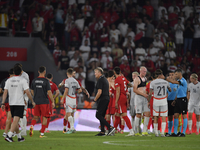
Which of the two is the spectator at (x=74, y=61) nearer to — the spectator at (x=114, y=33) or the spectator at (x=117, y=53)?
the spectator at (x=117, y=53)

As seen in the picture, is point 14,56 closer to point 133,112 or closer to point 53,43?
point 53,43

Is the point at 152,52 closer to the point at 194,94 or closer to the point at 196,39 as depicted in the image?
the point at 196,39

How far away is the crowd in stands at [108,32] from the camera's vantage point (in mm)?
20328

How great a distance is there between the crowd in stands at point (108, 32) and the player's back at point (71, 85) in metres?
5.10

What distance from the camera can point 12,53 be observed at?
21.1 m

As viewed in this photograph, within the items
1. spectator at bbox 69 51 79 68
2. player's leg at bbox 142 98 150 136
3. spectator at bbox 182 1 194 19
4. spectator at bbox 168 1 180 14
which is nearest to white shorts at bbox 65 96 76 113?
player's leg at bbox 142 98 150 136

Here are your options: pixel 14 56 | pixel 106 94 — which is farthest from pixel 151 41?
pixel 106 94

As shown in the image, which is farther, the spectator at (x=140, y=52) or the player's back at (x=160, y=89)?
the spectator at (x=140, y=52)

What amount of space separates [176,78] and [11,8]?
1256 centimetres

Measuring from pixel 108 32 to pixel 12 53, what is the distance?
5842 mm

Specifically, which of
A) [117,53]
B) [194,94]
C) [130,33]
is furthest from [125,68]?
[194,94]

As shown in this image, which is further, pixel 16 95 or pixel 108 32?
pixel 108 32

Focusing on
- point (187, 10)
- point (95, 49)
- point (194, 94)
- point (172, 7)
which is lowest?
point (194, 94)

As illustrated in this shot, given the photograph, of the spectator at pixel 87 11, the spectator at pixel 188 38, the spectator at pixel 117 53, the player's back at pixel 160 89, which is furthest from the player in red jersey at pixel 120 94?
the spectator at pixel 188 38
